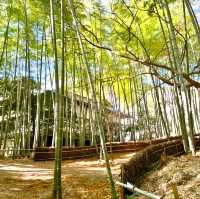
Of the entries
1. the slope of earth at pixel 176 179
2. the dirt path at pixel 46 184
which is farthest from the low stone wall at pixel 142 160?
the dirt path at pixel 46 184

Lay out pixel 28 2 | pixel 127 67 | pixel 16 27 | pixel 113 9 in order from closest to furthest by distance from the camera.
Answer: pixel 113 9, pixel 28 2, pixel 16 27, pixel 127 67

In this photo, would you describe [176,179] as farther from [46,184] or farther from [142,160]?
[46,184]

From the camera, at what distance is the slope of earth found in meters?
4.32

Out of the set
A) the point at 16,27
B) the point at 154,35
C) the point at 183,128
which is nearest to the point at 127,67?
the point at 154,35

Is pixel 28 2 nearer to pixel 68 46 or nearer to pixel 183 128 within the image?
pixel 68 46

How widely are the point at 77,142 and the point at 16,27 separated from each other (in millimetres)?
6076

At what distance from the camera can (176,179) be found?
4.91 meters

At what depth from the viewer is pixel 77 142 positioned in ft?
47.6

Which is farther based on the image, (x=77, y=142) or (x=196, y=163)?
(x=77, y=142)

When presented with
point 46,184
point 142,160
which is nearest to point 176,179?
point 142,160

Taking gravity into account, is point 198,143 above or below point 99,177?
above

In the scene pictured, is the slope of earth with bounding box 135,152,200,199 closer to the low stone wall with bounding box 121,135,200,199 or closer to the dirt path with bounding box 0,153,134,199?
the low stone wall with bounding box 121,135,200,199

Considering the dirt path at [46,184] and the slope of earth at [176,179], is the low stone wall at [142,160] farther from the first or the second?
the dirt path at [46,184]

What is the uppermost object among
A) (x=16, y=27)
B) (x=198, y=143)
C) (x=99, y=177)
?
(x=16, y=27)
